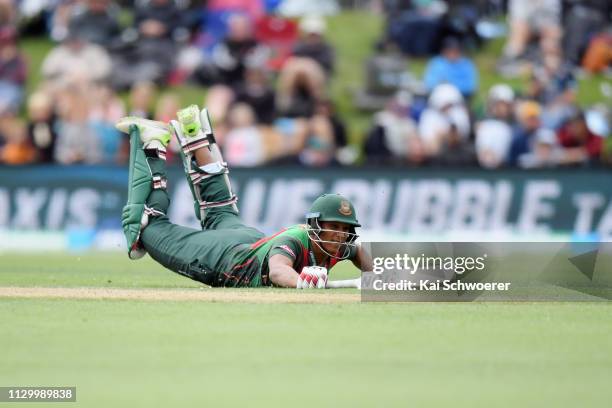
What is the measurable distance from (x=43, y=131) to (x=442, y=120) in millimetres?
5950

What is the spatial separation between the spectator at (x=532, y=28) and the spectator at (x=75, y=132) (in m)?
7.09

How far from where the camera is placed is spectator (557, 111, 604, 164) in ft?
63.0

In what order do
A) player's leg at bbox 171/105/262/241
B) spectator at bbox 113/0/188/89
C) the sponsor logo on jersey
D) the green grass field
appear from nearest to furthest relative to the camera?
the green grass field
the sponsor logo on jersey
player's leg at bbox 171/105/262/241
spectator at bbox 113/0/188/89

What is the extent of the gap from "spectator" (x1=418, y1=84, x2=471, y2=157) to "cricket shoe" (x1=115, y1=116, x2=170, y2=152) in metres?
8.69

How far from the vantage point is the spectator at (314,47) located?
69.2 ft

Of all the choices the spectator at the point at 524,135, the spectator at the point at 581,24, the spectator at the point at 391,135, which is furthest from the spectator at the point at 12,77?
the spectator at the point at 581,24

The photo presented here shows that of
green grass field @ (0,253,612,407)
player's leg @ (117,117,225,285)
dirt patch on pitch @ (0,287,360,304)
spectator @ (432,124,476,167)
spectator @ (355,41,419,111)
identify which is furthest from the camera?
spectator @ (355,41,419,111)

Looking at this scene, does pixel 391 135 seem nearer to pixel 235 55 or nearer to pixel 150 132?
pixel 235 55

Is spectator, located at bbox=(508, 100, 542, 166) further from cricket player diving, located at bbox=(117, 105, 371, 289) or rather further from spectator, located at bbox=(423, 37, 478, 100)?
cricket player diving, located at bbox=(117, 105, 371, 289)

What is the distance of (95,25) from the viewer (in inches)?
876

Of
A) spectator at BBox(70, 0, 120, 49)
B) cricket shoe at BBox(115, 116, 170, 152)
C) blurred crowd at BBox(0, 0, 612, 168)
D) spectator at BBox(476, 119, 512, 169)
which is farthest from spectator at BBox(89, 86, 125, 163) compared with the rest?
cricket shoe at BBox(115, 116, 170, 152)

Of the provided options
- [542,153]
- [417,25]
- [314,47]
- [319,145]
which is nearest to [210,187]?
[319,145]

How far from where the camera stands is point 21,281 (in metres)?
10.9

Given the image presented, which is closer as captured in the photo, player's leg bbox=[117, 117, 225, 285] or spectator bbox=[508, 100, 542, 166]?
player's leg bbox=[117, 117, 225, 285]
